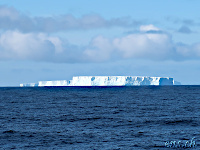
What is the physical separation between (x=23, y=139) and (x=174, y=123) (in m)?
17.7

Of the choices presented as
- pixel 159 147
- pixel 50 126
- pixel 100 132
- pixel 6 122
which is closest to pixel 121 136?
pixel 100 132

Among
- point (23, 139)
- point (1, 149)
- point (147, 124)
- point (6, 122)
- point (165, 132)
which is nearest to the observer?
point (1, 149)

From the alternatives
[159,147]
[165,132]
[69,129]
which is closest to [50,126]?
[69,129]

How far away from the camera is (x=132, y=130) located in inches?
1355

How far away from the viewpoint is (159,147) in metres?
26.7

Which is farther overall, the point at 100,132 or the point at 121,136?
the point at 100,132

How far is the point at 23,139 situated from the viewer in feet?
99.5

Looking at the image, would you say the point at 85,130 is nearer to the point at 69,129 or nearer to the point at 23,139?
the point at 69,129

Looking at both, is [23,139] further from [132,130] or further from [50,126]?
[132,130]

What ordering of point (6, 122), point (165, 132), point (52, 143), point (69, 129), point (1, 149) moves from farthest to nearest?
1. point (6, 122)
2. point (69, 129)
3. point (165, 132)
4. point (52, 143)
5. point (1, 149)

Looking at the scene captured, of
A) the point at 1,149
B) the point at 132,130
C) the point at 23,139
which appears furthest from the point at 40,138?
the point at 132,130

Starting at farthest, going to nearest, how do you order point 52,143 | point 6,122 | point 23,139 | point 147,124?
1. point 6,122
2. point 147,124
3. point 23,139
4. point 52,143

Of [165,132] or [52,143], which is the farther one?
[165,132]

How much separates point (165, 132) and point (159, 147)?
6.73 metres
